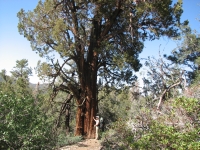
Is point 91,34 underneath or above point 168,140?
above

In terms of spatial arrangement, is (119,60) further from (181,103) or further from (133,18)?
(181,103)

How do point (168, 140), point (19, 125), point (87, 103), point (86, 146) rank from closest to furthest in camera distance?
point (168, 140), point (19, 125), point (86, 146), point (87, 103)

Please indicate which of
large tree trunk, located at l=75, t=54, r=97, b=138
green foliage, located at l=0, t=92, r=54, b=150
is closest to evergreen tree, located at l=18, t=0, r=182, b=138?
large tree trunk, located at l=75, t=54, r=97, b=138

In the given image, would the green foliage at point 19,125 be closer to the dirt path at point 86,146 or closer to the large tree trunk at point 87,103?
the dirt path at point 86,146

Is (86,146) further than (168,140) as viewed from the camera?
Yes

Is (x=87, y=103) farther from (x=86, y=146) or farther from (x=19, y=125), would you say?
(x=19, y=125)

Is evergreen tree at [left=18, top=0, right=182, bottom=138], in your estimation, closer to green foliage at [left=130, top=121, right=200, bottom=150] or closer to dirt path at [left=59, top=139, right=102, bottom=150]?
dirt path at [left=59, top=139, right=102, bottom=150]

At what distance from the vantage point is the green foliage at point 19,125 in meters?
5.05

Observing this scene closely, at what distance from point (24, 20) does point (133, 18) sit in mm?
6060

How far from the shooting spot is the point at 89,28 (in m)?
12.2

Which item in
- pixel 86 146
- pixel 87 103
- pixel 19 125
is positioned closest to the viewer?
pixel 19 125

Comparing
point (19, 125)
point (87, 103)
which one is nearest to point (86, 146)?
point (87, 103)

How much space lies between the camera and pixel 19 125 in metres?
5.24

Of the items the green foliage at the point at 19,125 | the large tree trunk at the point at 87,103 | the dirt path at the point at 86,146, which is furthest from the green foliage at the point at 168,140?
the large tree trunk at the point at 87,103
